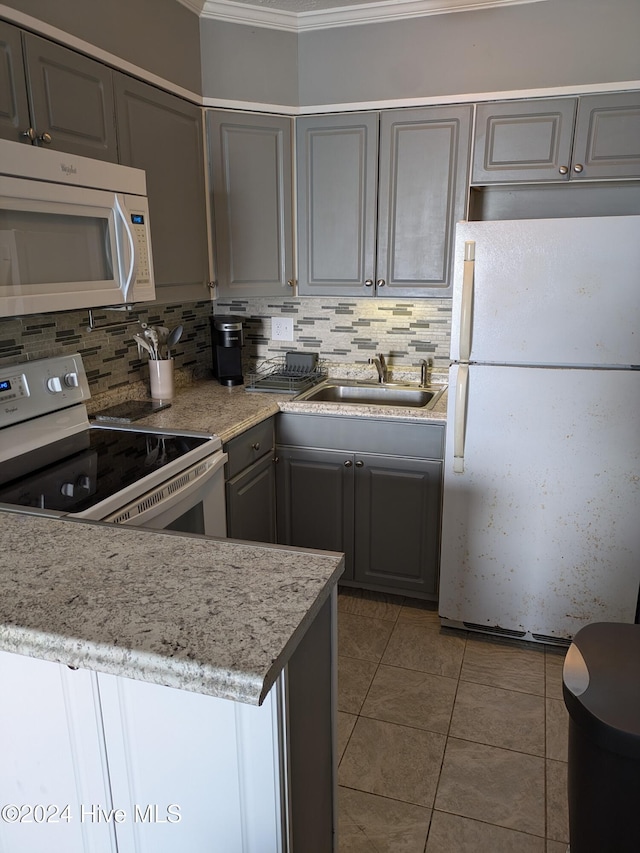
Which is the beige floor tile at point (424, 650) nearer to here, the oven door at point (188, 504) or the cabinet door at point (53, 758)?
the oven door at point (188, 504)

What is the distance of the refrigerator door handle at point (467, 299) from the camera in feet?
7.15

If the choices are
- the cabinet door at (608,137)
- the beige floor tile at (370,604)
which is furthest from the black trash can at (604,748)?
the cabinet door at (608,137)

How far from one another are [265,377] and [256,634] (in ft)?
7.63

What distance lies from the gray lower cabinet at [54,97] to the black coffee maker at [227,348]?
99 cm

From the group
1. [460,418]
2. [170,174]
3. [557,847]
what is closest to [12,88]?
[170,174]

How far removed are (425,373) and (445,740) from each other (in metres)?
1.57

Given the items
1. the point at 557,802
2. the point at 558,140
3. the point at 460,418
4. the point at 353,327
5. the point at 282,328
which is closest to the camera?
the point at 557,802

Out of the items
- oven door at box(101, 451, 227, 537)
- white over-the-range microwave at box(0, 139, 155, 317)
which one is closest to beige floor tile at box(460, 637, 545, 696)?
oven door at box(101, 451, 227, 537)

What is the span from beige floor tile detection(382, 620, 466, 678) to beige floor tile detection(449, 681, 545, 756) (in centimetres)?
12

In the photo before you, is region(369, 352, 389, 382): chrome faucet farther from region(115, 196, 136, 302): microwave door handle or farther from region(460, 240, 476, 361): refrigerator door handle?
region(115, 196, 136, 302): microwave door handle

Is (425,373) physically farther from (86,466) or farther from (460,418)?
(86,466)

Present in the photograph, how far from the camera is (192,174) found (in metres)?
2.52

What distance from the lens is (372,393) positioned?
300 cm

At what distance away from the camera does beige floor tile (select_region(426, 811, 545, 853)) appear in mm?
1624
